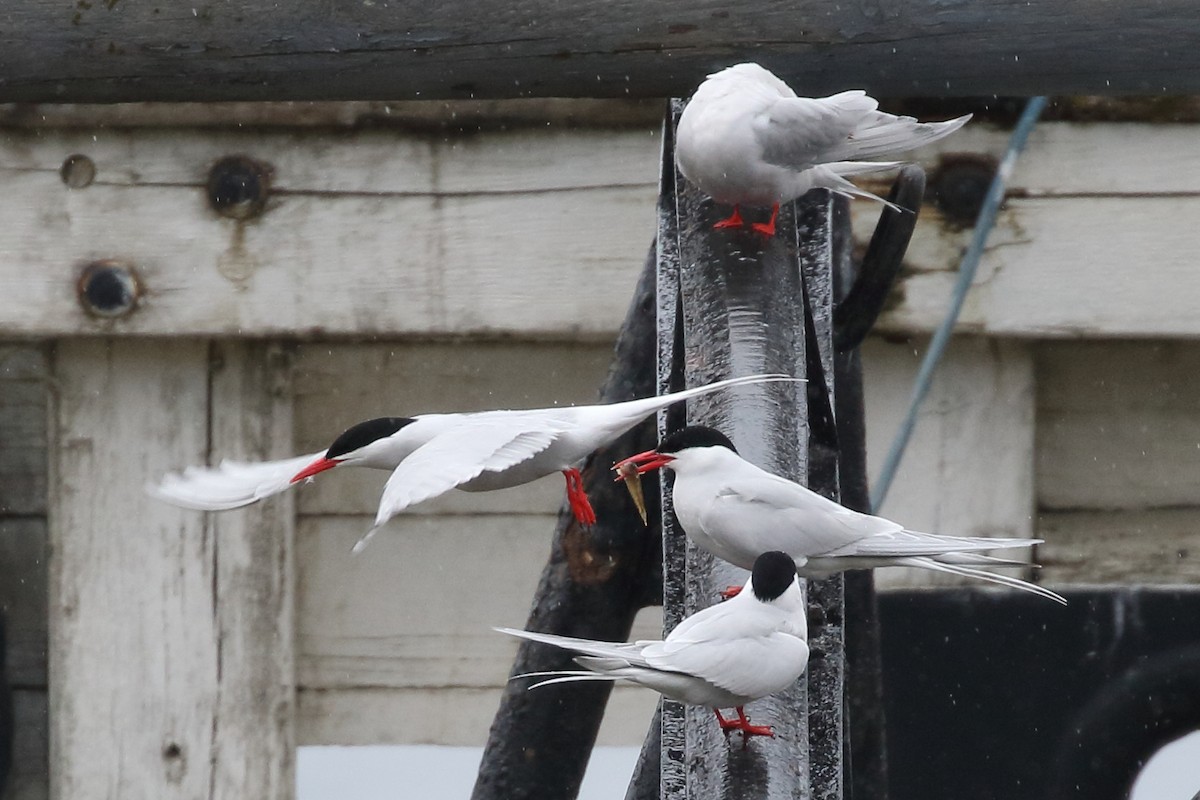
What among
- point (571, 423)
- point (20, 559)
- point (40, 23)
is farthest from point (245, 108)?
point (571, 423)

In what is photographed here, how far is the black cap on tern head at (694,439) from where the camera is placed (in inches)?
58.4

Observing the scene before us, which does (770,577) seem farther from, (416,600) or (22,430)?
(22,430)

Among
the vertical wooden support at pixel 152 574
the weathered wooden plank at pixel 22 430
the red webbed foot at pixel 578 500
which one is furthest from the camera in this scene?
the weathered wooden plank at pixel 22 430

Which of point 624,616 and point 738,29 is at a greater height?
point 738,29

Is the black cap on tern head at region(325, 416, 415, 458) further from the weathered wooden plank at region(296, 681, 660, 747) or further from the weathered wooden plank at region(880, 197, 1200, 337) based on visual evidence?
the weathered wooden plank at region(296, 681, 660, 747)

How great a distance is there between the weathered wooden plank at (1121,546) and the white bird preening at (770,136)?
3.46ft

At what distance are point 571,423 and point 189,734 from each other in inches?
54.4

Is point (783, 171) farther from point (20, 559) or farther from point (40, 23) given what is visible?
point (20, 559)

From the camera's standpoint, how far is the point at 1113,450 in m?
2.92

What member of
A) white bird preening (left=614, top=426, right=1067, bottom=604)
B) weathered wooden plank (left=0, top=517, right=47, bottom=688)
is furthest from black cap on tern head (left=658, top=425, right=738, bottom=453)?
weathered wooden plank (left=0, top=517, right=47, bottom=688)

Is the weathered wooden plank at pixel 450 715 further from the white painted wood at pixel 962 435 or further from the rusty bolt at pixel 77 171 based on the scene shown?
the rusty bolt at pixel 77 171

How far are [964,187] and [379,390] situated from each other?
972mm

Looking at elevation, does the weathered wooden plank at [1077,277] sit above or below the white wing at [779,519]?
above

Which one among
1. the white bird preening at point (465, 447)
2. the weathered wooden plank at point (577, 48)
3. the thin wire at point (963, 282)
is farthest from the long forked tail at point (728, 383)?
the thin wire at point (963, 282)
